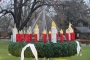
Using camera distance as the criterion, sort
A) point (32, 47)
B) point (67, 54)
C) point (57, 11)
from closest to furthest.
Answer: point (32, 47) → point (67, 54) → point (57, 11)

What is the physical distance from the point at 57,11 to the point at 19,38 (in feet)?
79.8

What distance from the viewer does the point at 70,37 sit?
7250mm

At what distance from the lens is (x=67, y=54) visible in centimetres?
Result: 680

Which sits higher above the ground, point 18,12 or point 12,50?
point 18,12

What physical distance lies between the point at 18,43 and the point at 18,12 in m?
28.9

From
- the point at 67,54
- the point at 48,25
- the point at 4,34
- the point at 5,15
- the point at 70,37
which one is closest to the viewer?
the point at 67,54

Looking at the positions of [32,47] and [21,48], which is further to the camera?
[21,48]

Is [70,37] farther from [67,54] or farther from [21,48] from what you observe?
[21,48]

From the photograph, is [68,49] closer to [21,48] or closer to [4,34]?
[21,48]

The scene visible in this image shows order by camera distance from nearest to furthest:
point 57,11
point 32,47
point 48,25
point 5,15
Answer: point 32,47, point 48,25, point 57,11, point 5,15

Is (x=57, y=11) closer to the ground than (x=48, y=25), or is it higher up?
higher up

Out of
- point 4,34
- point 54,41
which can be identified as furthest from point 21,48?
point 4,34

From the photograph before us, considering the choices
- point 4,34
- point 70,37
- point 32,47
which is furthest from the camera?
point 4,34

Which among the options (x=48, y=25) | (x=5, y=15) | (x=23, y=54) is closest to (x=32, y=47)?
(x=23, y=54)
